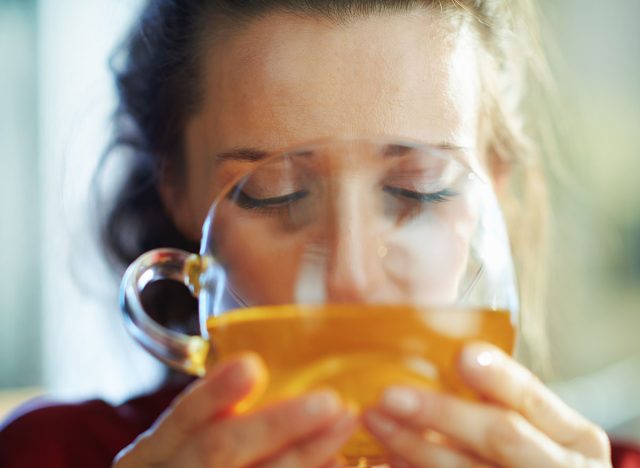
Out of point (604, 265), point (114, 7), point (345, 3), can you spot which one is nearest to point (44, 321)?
point (114, 7)

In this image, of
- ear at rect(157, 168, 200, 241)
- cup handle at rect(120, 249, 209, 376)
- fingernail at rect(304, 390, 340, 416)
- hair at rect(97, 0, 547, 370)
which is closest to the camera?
fingernail at rect(304, 390, 340, 416)

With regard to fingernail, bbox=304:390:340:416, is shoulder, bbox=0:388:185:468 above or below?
below

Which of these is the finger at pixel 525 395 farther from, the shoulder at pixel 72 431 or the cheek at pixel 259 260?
the shoulder at pixel 72 431

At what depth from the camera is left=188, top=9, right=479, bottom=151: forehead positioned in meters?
0.89

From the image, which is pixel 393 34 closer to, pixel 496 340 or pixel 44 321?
→ pixel 496 340

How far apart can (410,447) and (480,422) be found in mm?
56

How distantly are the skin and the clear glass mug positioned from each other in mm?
17

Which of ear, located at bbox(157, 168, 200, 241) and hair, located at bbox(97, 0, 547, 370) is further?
ear, located at bbox(157, 168, 200, 241)

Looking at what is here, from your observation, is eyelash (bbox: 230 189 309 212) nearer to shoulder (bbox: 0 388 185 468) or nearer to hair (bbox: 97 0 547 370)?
hair (bbox: 97 0 547 370)

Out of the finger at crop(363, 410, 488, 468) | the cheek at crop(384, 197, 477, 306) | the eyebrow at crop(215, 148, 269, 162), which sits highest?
the cheek at crop(384, 197, 477, 306)

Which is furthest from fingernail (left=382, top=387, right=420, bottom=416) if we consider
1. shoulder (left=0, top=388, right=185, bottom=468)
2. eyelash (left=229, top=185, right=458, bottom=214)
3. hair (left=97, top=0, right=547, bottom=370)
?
shoulder (left=0, top=388, right=185, bottom=468)

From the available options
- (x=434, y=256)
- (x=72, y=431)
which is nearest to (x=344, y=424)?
(x=434, y=256)

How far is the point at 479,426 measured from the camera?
568 mm


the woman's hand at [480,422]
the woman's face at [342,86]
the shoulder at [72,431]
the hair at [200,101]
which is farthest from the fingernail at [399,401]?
the shoulder at [72,431]
